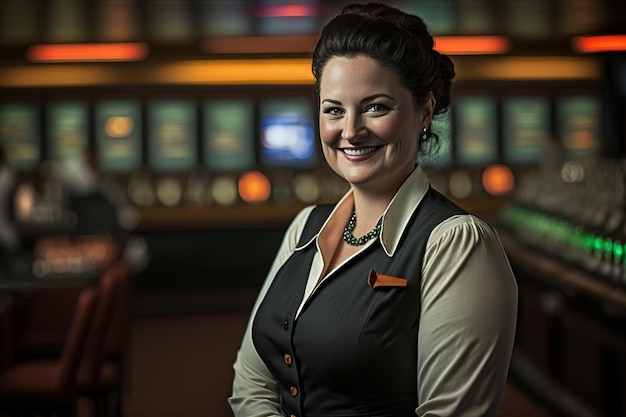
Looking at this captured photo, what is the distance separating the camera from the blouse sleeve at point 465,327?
63.9 inches

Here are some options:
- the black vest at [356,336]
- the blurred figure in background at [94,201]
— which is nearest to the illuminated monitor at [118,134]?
the blurred figure in background at [94,201]

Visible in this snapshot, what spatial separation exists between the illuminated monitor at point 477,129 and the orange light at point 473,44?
645mm

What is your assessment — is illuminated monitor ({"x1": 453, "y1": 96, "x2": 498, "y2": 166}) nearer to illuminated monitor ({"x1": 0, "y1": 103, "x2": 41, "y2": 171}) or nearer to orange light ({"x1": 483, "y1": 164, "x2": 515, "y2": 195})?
orange light ({"x1": 483, "y1": 164, "x2": 515, "y2": 195})

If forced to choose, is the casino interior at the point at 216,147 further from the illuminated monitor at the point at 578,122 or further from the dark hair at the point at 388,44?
the dark hair at the point at 388,44

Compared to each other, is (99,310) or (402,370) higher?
(402,370)

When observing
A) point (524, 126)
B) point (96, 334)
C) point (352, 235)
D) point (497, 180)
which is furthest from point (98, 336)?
point (524, 126)

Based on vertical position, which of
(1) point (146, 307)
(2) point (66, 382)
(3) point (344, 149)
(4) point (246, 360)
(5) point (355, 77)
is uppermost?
(5) point (355, 77)

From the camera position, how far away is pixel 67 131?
967 centimetres

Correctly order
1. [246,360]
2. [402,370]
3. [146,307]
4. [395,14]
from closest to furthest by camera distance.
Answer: [402,370], [395,14], [246,360], [146,307]

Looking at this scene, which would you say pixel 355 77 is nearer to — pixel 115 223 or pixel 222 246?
pixel 115 223

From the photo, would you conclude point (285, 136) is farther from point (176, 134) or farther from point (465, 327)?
point (465, 327)

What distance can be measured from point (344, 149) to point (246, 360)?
0.52 m

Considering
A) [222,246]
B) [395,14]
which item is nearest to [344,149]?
[395,14]

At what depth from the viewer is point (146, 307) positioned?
30.8 feet
